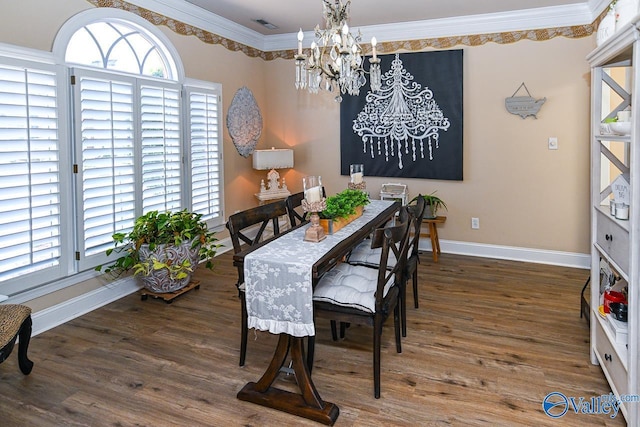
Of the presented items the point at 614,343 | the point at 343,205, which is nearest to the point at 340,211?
the point at 343,205

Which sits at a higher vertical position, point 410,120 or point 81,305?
point 410,120

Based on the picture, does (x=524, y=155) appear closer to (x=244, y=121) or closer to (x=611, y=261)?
(x=611, y=261)

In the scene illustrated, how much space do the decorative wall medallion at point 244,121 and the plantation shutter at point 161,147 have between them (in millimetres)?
964

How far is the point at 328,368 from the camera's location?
2662mm

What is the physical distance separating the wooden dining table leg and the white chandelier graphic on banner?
3.38m

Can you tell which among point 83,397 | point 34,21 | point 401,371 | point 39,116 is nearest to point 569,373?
point 401,371

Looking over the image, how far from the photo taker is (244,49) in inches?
211

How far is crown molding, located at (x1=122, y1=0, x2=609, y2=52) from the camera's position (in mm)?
4219

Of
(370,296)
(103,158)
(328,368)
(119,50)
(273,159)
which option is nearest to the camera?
(370,296)

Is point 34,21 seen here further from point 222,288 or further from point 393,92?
point 393,92

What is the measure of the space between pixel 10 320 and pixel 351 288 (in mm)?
1835

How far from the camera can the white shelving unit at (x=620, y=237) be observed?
188 cm

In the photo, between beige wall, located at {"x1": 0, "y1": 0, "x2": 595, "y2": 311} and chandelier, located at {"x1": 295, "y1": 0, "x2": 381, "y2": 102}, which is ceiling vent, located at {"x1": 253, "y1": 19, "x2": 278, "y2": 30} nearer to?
beige wall, located at {"x1": 0, "y1": 0, "x2": 595, "y2": 311}

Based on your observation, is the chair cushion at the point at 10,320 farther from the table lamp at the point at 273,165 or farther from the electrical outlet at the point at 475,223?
the electrical outlet at the point at 475,223
